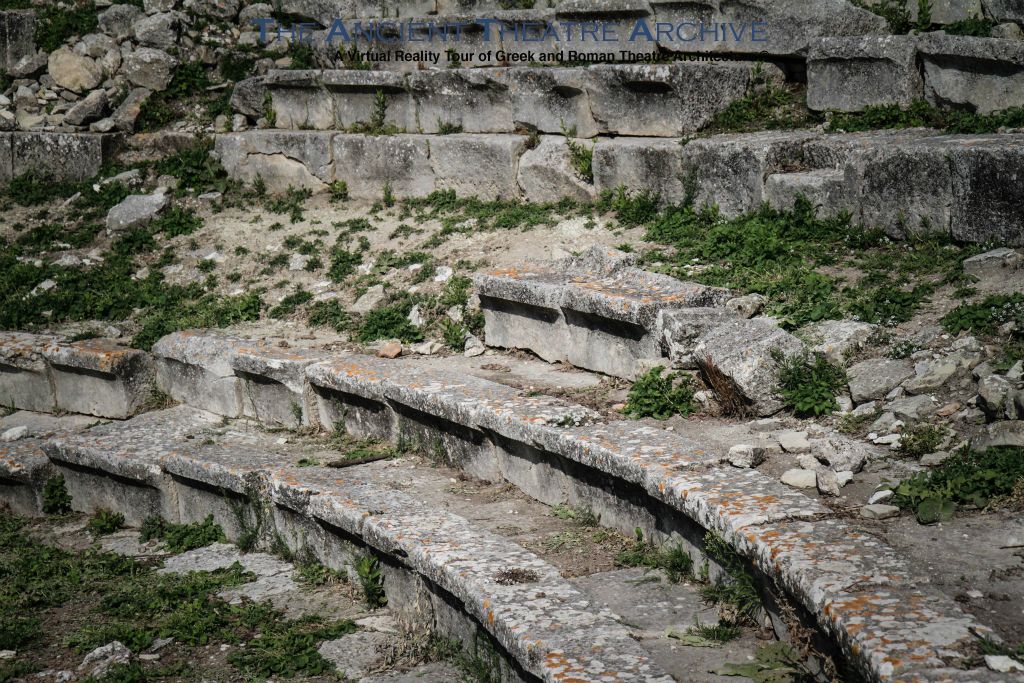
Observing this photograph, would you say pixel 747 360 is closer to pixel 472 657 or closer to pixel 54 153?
pixel 472 657

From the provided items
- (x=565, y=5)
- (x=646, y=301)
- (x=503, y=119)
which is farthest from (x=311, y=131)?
(x=646, y=301)

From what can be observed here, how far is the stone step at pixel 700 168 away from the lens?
21.7ft

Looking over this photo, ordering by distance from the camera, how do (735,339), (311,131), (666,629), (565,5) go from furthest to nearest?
(311,131)
(565,5)
(735,339)
(666,629)

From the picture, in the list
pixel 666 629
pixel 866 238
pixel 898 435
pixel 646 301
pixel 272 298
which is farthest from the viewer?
pixel 272 298

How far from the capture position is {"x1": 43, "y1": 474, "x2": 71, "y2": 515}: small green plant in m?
8.13

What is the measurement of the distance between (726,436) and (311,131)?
710 cm

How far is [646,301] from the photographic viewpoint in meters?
6.48

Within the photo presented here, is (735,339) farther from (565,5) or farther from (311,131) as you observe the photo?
(311,131)

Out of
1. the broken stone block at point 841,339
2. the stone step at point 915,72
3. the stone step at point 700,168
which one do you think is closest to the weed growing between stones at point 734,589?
the broken stone block at point 841,339

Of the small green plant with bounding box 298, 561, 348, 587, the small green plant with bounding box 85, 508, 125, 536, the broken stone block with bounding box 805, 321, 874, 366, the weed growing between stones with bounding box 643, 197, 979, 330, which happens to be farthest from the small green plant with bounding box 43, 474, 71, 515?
the broken stone block with bounding box 805, 321, 874, 366

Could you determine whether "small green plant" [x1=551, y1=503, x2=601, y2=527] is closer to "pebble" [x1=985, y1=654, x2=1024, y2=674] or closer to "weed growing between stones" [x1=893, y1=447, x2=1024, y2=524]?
"weed growing between stones" [x1=893, y1=447, x2=1024, y2=524]

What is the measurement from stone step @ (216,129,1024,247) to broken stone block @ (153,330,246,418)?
2.86m

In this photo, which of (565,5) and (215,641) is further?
(565,5)

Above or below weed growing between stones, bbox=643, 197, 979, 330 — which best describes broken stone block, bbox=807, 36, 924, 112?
above
